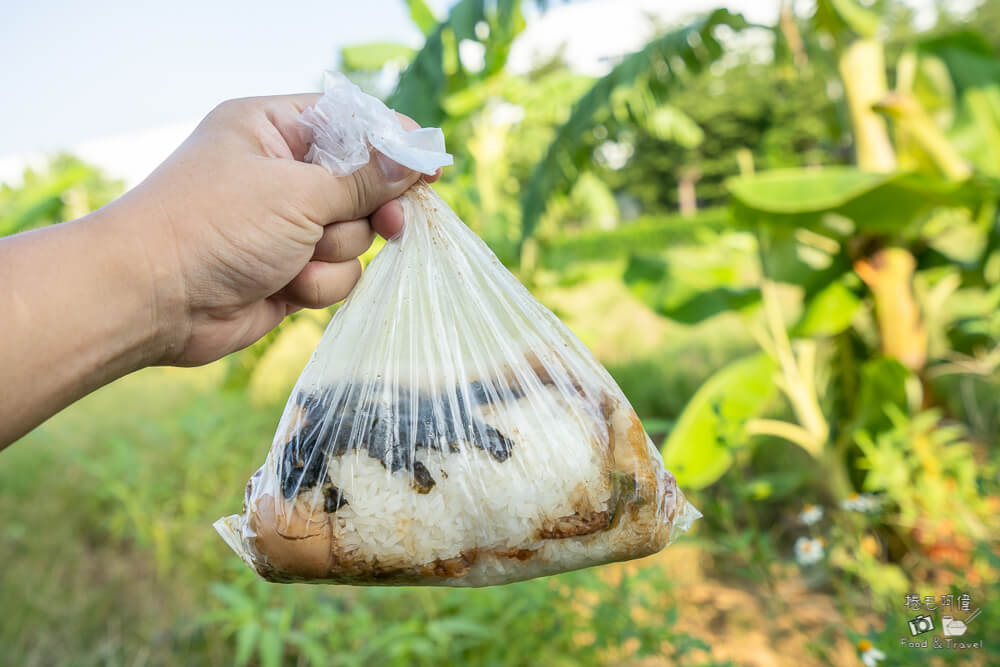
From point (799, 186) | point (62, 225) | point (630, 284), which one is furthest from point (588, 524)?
point (630, 284)

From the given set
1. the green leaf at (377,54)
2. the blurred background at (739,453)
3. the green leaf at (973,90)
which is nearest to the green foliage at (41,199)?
the blurred background at (739,453)

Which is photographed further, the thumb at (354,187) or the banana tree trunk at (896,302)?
the banana tree trunk at (896,302)

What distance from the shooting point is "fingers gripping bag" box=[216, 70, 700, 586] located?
0.78 meters

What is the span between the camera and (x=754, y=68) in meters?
25.0

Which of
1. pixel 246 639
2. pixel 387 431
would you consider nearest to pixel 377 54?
pixel 246 639

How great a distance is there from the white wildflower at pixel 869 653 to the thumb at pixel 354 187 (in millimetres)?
1109

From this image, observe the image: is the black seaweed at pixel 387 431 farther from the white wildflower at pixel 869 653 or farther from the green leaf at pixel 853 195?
the green leaf at pixel 853 195

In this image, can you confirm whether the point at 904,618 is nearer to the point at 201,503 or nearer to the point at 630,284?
the point at 630,284

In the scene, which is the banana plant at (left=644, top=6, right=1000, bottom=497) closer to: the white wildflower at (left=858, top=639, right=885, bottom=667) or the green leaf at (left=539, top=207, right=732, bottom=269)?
the white wildflower at (left=858, top=639, right=885, bottom=667)

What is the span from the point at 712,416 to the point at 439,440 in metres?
2.01

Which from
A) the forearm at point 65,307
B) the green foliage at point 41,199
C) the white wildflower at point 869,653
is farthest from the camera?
the green foliage at point 41,199

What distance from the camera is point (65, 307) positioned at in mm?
762

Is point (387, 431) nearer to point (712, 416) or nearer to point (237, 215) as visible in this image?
point (237, 215)

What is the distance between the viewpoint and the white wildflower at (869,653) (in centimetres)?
122
